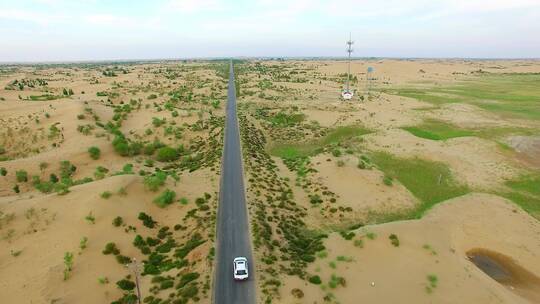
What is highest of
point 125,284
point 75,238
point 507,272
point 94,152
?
point 94,152

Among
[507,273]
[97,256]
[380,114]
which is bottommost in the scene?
[507,273]

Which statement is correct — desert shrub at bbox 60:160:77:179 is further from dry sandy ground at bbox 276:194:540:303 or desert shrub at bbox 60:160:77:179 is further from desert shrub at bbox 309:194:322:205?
dry sandy ground at bbox 276:194:540:303

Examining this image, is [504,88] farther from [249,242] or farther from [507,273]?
[249,242]

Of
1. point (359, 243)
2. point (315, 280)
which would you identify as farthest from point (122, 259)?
point (359, 243)

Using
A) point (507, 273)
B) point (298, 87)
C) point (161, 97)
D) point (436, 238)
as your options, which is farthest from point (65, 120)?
point (298, 87)

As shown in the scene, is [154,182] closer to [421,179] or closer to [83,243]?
[83,243]

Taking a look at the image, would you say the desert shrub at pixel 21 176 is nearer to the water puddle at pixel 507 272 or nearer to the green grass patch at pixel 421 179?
the green grass patch at pixel 421 179
